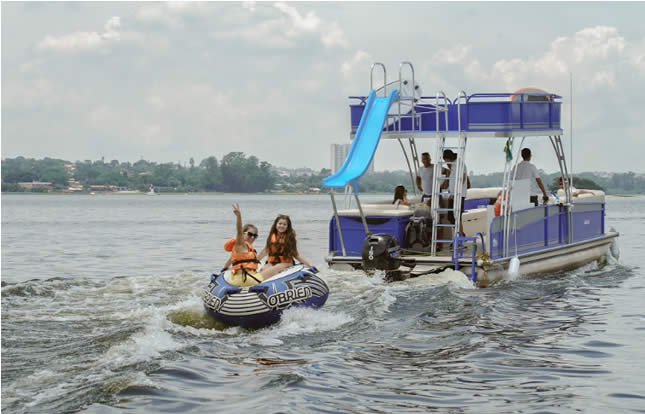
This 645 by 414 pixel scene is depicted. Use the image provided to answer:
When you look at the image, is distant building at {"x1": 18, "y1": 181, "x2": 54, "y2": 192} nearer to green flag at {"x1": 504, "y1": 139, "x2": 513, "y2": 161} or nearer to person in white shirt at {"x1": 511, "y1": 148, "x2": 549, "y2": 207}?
person in white shirt at {"x1": 511, "y1": 148, "x2": 549, "y2": 207}

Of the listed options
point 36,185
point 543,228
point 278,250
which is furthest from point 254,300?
point 36,185

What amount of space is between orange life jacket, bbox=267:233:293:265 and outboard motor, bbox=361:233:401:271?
8.64 feet

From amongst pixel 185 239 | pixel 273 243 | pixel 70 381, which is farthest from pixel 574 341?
pixel 185 239

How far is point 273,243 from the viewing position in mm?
13750

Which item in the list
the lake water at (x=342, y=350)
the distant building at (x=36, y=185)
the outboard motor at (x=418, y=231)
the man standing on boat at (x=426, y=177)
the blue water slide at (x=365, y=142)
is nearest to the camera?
the lake water at (x=342, y=350)

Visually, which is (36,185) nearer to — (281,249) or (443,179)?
(443,179)

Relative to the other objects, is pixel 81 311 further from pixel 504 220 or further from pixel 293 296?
pixel 504 220

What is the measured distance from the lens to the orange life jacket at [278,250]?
539 inches

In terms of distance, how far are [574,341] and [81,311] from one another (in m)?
7.57

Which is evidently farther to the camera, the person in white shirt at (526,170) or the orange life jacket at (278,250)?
the person in white shirt at (526,170)

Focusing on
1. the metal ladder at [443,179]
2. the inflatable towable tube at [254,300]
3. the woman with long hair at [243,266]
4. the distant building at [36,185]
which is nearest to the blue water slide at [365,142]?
the metal ladder at [443,179]

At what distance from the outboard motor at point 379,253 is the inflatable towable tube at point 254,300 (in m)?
3.45

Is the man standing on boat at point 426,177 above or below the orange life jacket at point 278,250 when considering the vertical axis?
above

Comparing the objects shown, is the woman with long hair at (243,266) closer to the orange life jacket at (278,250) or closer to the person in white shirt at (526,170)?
the orange life jacket at (278,250)
